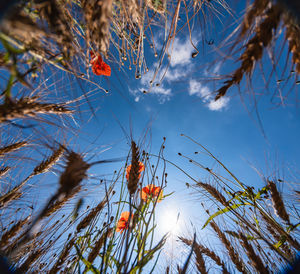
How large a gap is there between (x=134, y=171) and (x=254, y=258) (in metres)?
1.47

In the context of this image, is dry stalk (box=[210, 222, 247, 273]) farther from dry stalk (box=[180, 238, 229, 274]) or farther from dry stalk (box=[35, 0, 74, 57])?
dry stalk (box=[35, 0, 74, 57])

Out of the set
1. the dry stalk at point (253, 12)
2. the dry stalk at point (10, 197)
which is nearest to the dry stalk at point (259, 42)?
the dry stalk at point (253, 12)

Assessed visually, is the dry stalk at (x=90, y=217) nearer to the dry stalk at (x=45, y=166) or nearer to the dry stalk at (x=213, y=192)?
the dry stalk at (x=45, y=166)

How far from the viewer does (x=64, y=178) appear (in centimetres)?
60

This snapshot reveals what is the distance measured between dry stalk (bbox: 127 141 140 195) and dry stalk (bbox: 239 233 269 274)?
1.22m

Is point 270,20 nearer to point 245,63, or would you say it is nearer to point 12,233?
point 245,63

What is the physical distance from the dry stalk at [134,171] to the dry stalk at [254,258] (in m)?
1.22

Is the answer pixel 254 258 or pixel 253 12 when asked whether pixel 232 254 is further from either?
pixel 253 12

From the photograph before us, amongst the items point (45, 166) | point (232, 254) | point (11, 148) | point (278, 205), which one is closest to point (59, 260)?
point (45, 166)

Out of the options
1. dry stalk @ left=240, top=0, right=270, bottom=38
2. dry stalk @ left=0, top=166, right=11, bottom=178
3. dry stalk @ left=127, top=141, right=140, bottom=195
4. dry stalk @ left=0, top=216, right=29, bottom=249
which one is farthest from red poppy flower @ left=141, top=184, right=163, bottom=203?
dry stalk @ left=0, top=166, right=11, bottom=178

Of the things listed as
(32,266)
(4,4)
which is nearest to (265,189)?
(4,4)

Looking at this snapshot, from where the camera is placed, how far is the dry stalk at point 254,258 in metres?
1.26

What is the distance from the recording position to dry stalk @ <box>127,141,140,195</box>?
82 centimetres

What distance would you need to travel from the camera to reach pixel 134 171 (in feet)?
2.98
